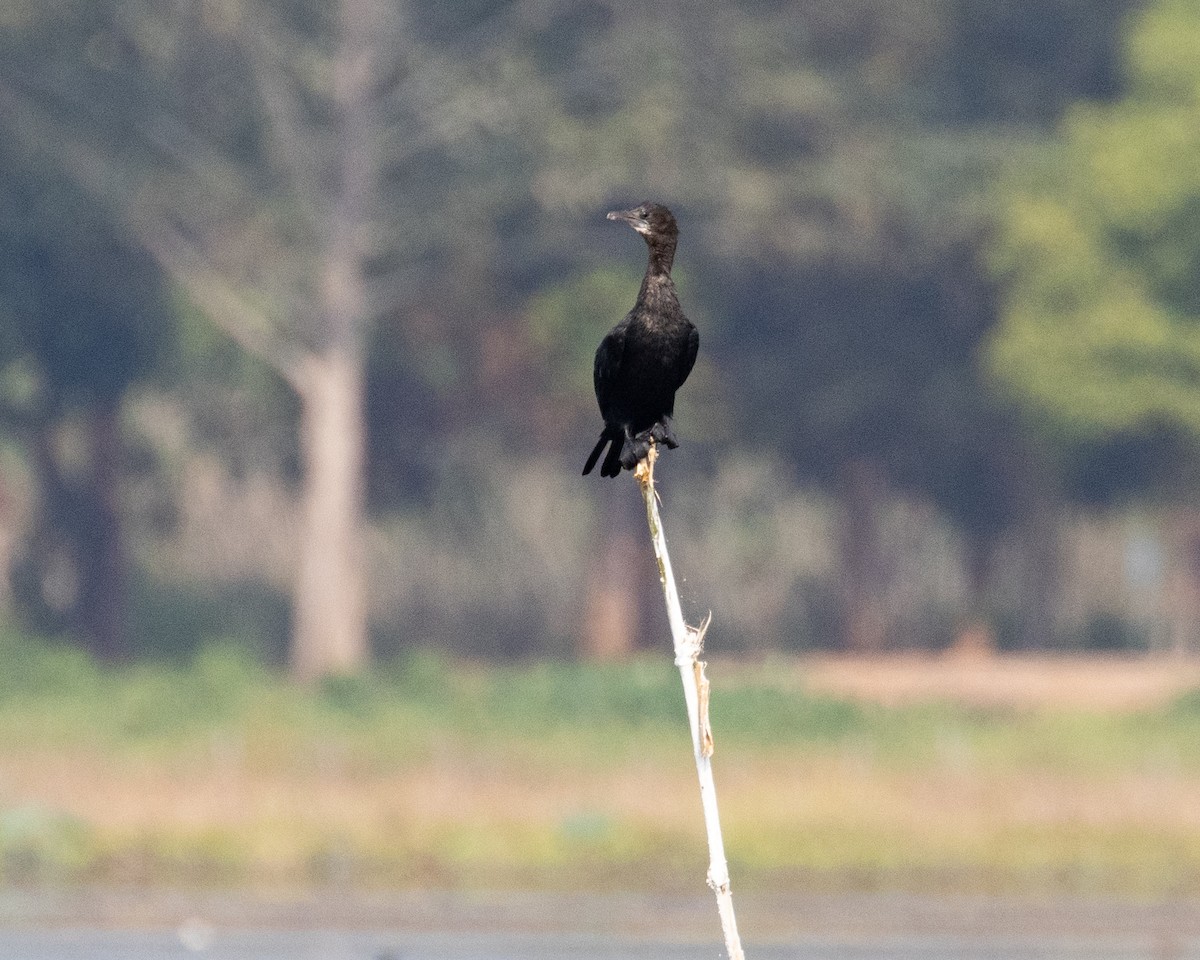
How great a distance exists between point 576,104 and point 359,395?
5659mm

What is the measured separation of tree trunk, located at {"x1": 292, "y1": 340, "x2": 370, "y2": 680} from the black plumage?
37.1 m

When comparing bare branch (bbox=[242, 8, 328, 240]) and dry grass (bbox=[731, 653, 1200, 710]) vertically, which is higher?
bare branch (bbox=[242, 8, 328, 240])

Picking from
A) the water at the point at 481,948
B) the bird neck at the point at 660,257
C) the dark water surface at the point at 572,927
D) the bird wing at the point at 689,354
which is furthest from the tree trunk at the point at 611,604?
the bird neck at the point at 660,257

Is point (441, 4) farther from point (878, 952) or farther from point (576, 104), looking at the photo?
point (878, 952)

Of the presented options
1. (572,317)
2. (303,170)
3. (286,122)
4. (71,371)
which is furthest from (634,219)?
(71,371)

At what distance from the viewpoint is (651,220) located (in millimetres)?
4676

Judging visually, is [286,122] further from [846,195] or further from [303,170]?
[846,195]

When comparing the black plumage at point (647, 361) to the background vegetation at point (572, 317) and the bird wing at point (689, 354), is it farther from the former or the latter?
the background vegetation at point (572, 317)

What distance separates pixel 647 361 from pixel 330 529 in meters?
38.0

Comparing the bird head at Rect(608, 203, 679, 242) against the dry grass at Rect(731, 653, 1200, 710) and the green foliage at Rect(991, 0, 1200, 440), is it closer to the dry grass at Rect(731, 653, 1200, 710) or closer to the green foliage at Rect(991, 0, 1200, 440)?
the dry grass at Rect(731, 653, 1200, 710)

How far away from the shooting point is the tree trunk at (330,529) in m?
42.4

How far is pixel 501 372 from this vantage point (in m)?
45.9

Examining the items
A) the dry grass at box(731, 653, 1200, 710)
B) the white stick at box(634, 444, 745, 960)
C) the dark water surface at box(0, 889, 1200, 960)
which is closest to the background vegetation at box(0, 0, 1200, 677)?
the dry grass at box(731, 653, 1200, 710)

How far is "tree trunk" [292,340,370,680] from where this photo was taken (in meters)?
42.4
